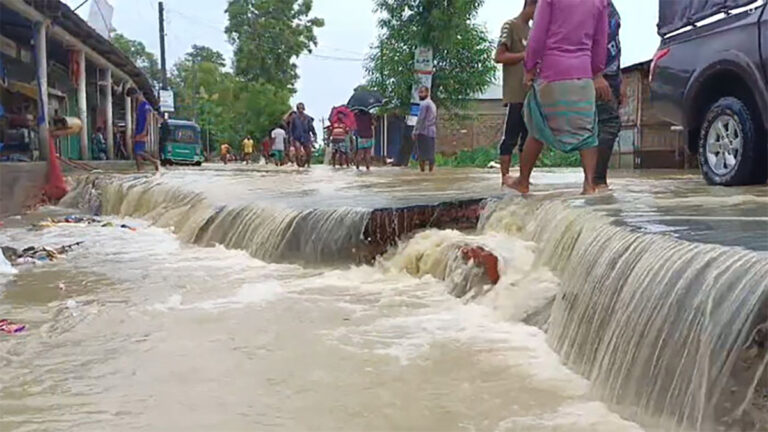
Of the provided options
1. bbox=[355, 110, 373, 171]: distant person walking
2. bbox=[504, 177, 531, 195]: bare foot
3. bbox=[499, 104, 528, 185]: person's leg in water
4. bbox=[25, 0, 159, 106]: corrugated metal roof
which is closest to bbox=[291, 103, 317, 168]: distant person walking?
bbox=[355, 110, 373, 171]: distant person walking

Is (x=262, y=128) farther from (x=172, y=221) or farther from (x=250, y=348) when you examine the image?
(x=250, y=348)

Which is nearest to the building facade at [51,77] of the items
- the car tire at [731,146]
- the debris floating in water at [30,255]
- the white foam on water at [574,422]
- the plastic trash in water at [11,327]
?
the debris floating in water at [30,255]

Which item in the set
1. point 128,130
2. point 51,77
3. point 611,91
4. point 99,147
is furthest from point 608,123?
point 128,130

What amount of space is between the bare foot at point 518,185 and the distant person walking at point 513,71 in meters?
0.15

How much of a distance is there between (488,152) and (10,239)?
15.0m

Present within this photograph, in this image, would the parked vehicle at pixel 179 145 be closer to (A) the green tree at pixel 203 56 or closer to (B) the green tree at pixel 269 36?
(B) the green tree at pixel 269 36

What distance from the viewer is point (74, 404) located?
3.05 meters

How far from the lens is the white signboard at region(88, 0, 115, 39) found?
80.1 ft

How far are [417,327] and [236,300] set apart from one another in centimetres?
134

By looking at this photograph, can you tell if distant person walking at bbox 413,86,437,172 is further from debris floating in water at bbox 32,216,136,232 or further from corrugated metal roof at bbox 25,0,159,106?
corrugated metal roof at bbox 25,0,159,106

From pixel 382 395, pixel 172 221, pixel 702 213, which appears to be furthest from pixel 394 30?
pixel 382 395

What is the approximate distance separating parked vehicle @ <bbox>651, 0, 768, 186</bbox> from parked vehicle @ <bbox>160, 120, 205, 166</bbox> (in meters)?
23.5

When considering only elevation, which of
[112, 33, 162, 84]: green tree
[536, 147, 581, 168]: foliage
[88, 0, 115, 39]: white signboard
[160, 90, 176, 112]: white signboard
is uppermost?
[112, 33, 162, 84]: green tree

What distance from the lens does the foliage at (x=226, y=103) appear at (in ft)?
137
